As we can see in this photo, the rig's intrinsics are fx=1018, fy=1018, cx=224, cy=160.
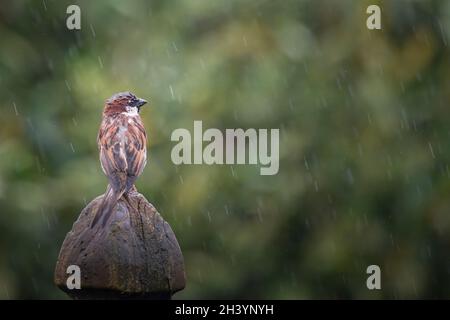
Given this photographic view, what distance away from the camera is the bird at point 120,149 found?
5.11 meters

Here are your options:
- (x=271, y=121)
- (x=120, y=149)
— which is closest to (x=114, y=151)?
(x=120, y=149)

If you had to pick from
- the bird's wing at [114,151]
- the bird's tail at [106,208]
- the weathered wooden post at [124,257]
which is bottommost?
the weathered wooden post at [124,257]

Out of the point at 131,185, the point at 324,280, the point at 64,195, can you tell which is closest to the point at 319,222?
the point at 324,280

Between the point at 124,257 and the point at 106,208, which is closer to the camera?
the point at 124,257

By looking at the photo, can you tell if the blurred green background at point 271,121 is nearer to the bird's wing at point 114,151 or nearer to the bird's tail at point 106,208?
the bird's wing at point 114,151

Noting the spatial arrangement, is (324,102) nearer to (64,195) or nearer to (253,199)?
(253,199)

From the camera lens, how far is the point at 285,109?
30.8 feet

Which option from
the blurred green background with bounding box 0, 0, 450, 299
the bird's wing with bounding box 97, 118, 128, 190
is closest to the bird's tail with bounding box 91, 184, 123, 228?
the bird's wing with bounding box 97, 118, 128, 190

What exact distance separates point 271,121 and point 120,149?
150 inches

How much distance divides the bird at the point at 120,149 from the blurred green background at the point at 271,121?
250 centimetres

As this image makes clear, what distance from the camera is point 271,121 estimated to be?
366 inches

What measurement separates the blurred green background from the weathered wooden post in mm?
3651

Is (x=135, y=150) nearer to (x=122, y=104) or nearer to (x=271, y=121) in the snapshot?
(x=122, y=104)

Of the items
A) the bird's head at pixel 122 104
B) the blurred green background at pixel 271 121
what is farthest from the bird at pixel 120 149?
the blurred green background at pixel 271 121
